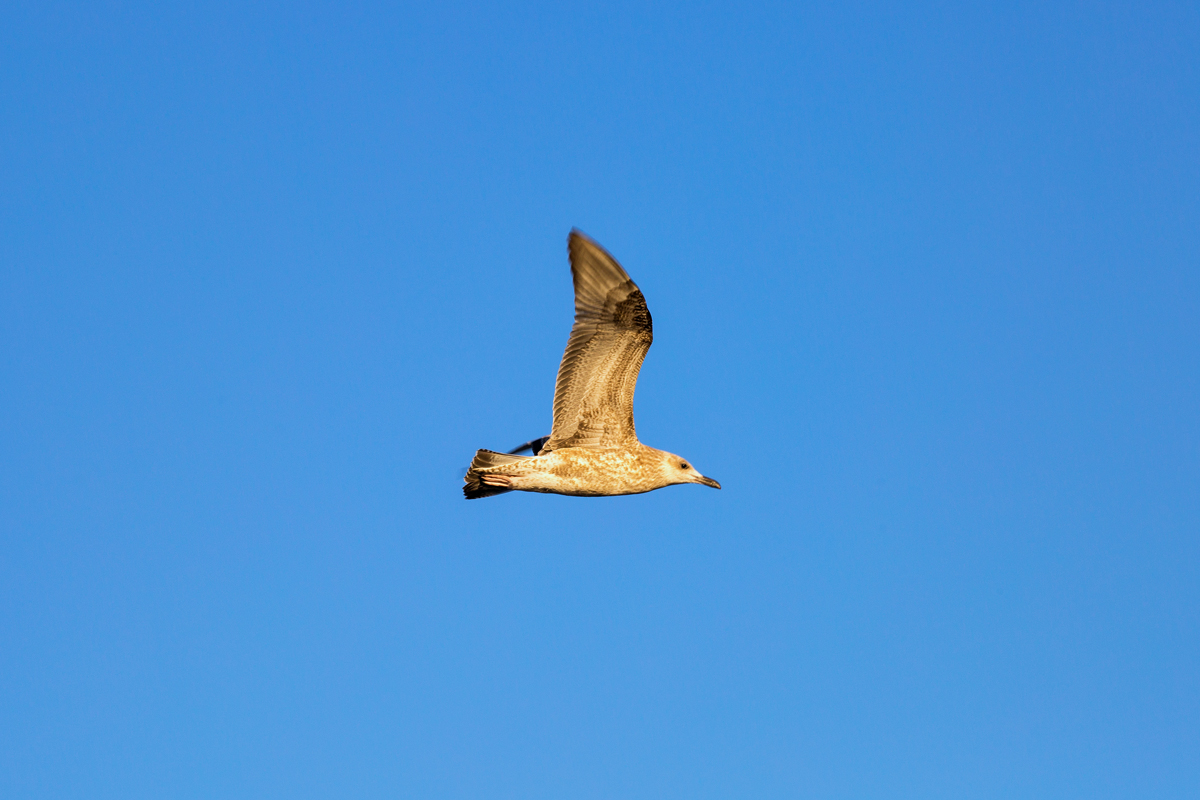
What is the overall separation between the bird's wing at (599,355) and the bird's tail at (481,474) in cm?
67

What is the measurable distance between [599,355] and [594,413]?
1067 mm

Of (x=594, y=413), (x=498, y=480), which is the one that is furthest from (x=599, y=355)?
(x=498, y=480)

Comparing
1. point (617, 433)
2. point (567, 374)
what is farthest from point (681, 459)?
point (567, 374)

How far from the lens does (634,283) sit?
63.4ft

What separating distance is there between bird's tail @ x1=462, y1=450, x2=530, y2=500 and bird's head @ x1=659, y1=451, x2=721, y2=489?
2465 millimetres

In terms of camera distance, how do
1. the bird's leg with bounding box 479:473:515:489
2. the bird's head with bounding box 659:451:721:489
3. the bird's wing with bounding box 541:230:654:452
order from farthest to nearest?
1. the bird's head with bounding box 659:451:721:489
2. the bird's leg with bounding box 479:473:515:489
3. the bird's wing with bounding box 541:230:654:452

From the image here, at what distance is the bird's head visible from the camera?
21078 millimetres

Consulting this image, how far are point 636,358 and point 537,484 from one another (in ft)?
8.70

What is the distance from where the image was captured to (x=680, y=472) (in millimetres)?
21250

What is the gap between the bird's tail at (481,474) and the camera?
800 inches

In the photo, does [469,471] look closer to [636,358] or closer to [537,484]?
[537,484]

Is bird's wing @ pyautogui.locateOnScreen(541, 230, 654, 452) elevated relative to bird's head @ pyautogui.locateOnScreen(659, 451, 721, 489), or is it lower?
elevated

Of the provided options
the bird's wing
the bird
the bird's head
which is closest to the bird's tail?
Answer: the bird

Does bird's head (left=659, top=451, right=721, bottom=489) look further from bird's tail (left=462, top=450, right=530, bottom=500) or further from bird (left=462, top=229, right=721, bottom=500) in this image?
bird's tail (left=462, top=450, right=530, bottom=500)
